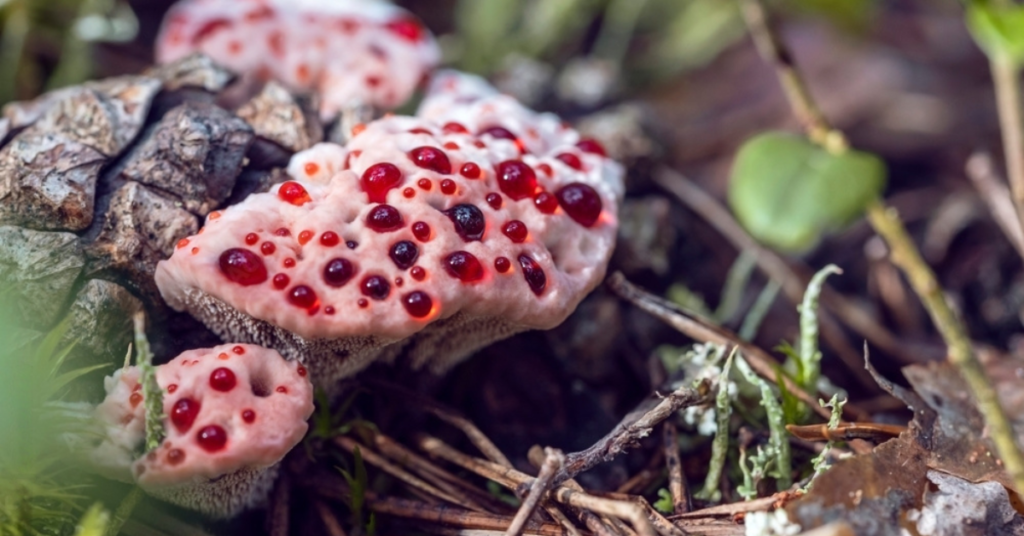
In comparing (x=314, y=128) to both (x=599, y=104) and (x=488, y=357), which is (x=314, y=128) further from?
(x=599, y=104)

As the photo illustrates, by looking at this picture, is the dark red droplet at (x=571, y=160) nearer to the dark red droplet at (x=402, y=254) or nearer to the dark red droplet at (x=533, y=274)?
the dark red droplet at (x=533, y=274)

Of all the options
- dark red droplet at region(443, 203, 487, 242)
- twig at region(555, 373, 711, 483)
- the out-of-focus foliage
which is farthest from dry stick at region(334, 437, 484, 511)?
the out-of-focus foliage

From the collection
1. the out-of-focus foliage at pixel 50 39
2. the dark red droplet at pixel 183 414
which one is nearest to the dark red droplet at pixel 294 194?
the dark red droplet at pixel 183 414

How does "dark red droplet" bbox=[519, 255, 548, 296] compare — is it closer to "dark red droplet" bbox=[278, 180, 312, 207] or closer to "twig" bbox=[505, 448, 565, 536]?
"twig" bbox=[505, 448, 565, 536]

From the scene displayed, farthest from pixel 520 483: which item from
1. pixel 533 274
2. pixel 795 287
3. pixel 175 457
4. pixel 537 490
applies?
pixel 795 287

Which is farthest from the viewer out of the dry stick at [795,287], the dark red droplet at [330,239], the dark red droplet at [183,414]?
the dry stick at [795,287]
